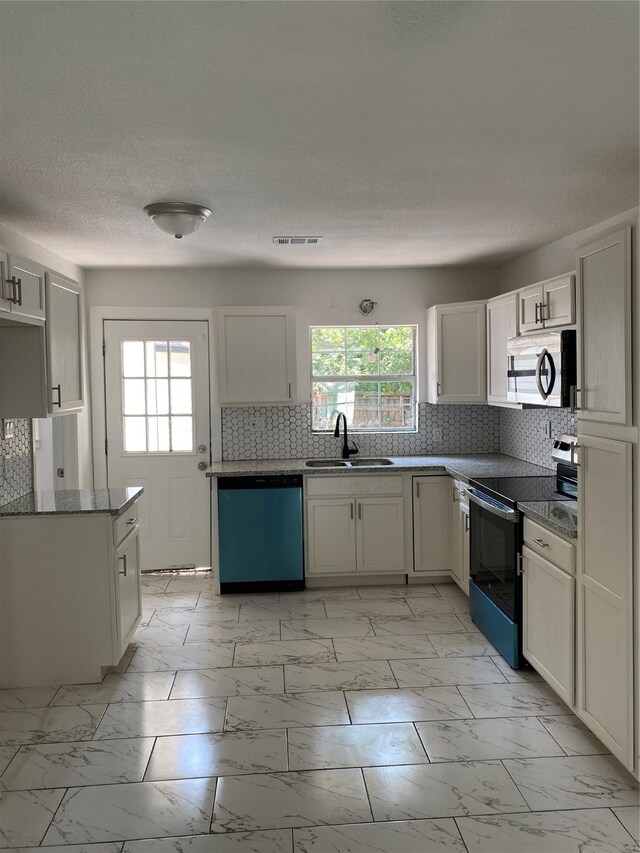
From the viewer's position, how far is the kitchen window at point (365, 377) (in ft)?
17.6

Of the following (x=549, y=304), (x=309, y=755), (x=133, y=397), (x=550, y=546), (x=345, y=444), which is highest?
(x=549, y=304)

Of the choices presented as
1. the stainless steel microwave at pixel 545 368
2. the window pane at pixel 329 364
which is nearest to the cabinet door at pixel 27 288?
the window pane at pixel 329 364

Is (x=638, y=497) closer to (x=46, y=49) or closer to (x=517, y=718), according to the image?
(x=517, y=718)

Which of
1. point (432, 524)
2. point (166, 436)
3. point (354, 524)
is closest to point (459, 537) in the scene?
point (432, 524)

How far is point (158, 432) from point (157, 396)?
0.29 metres

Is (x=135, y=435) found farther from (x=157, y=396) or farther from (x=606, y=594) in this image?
(x=606, y=594)

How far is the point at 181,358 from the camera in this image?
517 cm

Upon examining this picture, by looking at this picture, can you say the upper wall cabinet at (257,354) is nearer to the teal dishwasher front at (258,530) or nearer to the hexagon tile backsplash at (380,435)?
the hexagon tile backsplash at (380,435)

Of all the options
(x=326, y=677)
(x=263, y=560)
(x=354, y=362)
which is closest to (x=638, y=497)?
(x=326, y=677)

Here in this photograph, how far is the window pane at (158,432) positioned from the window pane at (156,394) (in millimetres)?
68

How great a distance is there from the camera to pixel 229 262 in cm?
482

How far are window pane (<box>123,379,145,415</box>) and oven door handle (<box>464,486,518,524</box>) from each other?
8.64 ft

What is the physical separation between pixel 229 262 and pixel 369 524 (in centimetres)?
221

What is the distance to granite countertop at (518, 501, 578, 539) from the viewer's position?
2.78m
